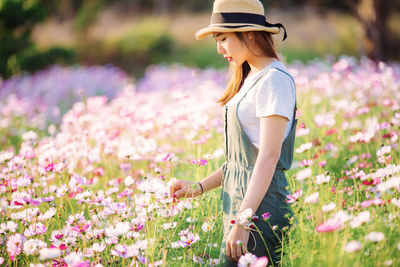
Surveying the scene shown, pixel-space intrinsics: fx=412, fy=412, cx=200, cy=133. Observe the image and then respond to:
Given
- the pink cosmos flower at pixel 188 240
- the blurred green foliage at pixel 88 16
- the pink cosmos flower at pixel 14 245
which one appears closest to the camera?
the pink cosmos flower at pixel 14 245

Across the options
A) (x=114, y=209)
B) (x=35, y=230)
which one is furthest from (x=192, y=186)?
(x=35, y=230)

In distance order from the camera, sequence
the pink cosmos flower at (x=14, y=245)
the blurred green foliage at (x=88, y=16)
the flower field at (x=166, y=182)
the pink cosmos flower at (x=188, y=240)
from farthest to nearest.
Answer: the blurred green foliage at (x=88, y=16) < the pink cosmos flower at (x=188, y=240) < the pink cosmos flower at (x=14, y=245) < the flower field at (x=166, y=182)

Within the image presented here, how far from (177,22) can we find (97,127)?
15179mm

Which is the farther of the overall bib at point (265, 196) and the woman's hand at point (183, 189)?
the woman's hand at point (183, 189)

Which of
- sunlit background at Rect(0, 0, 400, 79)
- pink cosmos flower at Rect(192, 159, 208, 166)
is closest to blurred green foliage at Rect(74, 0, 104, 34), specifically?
sunlit background at Rect(0, 0, 400, 79)

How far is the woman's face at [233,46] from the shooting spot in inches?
70.6

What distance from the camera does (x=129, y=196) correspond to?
2.49m

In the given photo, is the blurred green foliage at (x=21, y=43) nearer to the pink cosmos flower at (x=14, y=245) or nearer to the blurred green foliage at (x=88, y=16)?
the blurred green foliage at (x=88, y=16)

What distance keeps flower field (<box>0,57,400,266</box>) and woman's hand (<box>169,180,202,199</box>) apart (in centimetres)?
5

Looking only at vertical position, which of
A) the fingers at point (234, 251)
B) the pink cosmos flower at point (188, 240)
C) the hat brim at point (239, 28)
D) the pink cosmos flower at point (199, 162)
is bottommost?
the pink cosmos flower at point (188, 240)

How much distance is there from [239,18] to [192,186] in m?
0.83

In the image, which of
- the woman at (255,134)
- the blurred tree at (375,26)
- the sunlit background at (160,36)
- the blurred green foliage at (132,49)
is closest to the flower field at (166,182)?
the woman at (255,134)

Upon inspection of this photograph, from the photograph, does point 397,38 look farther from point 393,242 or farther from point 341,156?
point 393,242

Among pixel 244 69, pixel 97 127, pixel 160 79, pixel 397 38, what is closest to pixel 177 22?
pixel 397 38
